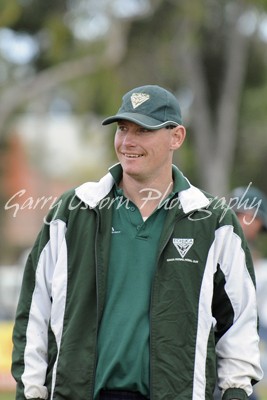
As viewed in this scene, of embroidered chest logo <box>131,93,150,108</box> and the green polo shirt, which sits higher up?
embroidered chest logo <box>131,93,150,108</box>

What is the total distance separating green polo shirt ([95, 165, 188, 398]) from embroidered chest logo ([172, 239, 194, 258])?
0.09 meters

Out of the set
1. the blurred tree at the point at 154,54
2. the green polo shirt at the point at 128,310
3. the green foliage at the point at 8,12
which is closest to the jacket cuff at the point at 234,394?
the green polo shirt at the point at 128,310

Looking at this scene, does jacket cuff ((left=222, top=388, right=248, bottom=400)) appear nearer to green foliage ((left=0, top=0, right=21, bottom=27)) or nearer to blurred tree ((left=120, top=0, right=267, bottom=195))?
green foliage ((left=0, top=0, right=21, bottom=27))

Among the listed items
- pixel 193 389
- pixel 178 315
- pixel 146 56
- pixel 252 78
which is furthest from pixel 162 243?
pixel 252 78

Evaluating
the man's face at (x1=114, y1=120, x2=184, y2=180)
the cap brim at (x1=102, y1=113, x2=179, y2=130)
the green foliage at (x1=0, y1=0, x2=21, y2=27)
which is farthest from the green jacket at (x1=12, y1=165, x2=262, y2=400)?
the green foliage at (x1=0, y1=0, x2=21, y2=27)

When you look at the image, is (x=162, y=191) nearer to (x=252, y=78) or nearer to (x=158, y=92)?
(x=158, y=92)

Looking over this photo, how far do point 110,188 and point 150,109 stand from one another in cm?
42

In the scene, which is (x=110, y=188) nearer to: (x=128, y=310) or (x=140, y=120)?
(x=140, y=120)

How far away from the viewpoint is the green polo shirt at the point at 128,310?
498cm

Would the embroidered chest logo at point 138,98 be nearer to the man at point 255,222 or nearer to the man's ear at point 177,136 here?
the man's ear at point 177,136

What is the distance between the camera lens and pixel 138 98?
529cm

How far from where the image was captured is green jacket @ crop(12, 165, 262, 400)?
5.03m

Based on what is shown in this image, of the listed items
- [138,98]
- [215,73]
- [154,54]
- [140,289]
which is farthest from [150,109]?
[215,73]

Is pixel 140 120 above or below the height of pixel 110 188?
above
